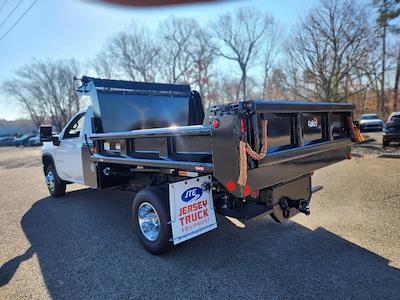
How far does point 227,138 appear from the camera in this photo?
2.58 metres

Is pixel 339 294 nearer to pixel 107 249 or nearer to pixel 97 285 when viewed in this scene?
pixel 97 285

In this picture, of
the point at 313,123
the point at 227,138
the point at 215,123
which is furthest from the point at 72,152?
the point at 313,123

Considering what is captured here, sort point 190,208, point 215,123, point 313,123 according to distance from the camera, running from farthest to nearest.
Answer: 1. point 313,123
2. point 190,208
3. point 215,123

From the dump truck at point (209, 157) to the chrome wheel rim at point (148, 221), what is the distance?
12 millimetres

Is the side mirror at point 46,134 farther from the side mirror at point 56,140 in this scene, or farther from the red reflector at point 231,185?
the red reflector at point 231,185

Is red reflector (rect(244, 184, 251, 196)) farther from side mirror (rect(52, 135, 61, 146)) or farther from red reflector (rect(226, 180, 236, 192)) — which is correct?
side mirror (rect(52, 135, 61, 146))

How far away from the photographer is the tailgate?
8.45 feet

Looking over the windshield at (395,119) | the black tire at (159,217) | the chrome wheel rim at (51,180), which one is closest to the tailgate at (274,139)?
the black tire at (159,217)

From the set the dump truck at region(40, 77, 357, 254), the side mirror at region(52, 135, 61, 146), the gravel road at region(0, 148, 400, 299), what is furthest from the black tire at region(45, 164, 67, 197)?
the dump truck at region(40, 77, 357, 254)

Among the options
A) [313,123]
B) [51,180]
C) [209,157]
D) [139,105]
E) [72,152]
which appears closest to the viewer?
[209,157]

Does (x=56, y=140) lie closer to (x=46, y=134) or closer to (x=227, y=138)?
(x=46, y=134)

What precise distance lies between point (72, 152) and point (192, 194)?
3.47 m

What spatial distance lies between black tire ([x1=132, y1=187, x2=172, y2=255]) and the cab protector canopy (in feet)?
6.26

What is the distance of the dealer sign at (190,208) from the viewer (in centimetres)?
327
